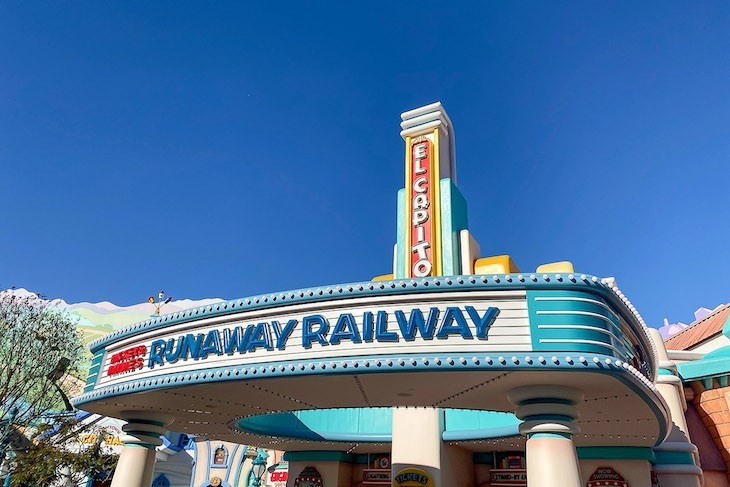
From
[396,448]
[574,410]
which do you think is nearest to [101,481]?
[396,448]

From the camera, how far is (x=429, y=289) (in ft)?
26.9

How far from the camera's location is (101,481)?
26.8 m

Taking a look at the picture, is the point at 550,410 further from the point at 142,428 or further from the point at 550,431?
the point at 142,428

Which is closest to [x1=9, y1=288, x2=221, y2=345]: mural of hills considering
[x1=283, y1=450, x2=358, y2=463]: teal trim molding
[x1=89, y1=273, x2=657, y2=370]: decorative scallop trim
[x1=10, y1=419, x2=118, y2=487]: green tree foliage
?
[x1=10, y1=419, x2=118, y2=487]: green tree foliage

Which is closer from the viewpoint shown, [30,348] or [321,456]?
[321,456]

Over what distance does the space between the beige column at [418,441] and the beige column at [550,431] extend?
5055mm

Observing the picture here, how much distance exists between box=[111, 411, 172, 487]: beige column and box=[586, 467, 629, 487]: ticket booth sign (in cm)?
1148

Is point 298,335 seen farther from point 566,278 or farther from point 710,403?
point 710,403

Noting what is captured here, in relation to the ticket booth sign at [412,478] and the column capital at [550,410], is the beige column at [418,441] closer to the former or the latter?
the ticket booth sign at [412,478]

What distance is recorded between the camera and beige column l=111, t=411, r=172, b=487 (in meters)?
12.5

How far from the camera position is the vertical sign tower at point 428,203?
14423 millimetres

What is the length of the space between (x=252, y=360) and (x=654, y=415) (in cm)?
780

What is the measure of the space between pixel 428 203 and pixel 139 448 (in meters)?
10.1

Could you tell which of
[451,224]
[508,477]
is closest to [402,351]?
[451,224]
